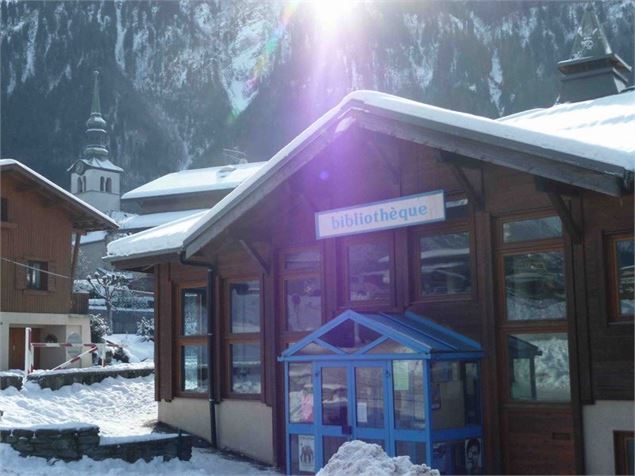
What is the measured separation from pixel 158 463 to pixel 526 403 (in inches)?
208

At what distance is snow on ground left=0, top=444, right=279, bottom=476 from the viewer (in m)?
11.4

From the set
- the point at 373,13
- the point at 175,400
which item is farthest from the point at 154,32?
the point at 175,400

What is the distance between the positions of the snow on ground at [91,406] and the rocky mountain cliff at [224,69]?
288ft

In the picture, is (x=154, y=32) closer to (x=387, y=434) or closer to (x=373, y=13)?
(x=373, y=13)

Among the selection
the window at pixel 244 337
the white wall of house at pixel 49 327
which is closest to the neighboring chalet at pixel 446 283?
the window at pixel 244 337

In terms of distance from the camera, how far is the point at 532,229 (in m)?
10.5

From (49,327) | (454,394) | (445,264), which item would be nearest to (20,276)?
(49,327)

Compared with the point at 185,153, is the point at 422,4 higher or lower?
higher

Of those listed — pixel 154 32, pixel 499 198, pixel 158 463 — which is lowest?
pixel 158 463

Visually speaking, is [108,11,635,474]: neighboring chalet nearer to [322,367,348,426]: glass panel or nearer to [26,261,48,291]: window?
[322,367,348,426]: glass panel

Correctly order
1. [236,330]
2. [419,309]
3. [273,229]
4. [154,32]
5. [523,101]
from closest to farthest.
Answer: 1. [419,309]
2. [273,229]
3. [236,330]
4. [523,101]
5. [154,32]

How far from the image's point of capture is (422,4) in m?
125

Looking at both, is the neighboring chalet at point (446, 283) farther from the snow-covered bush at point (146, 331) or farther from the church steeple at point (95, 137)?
the church steeple at point (95, 137)

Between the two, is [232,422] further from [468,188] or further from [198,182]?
[198,182]
